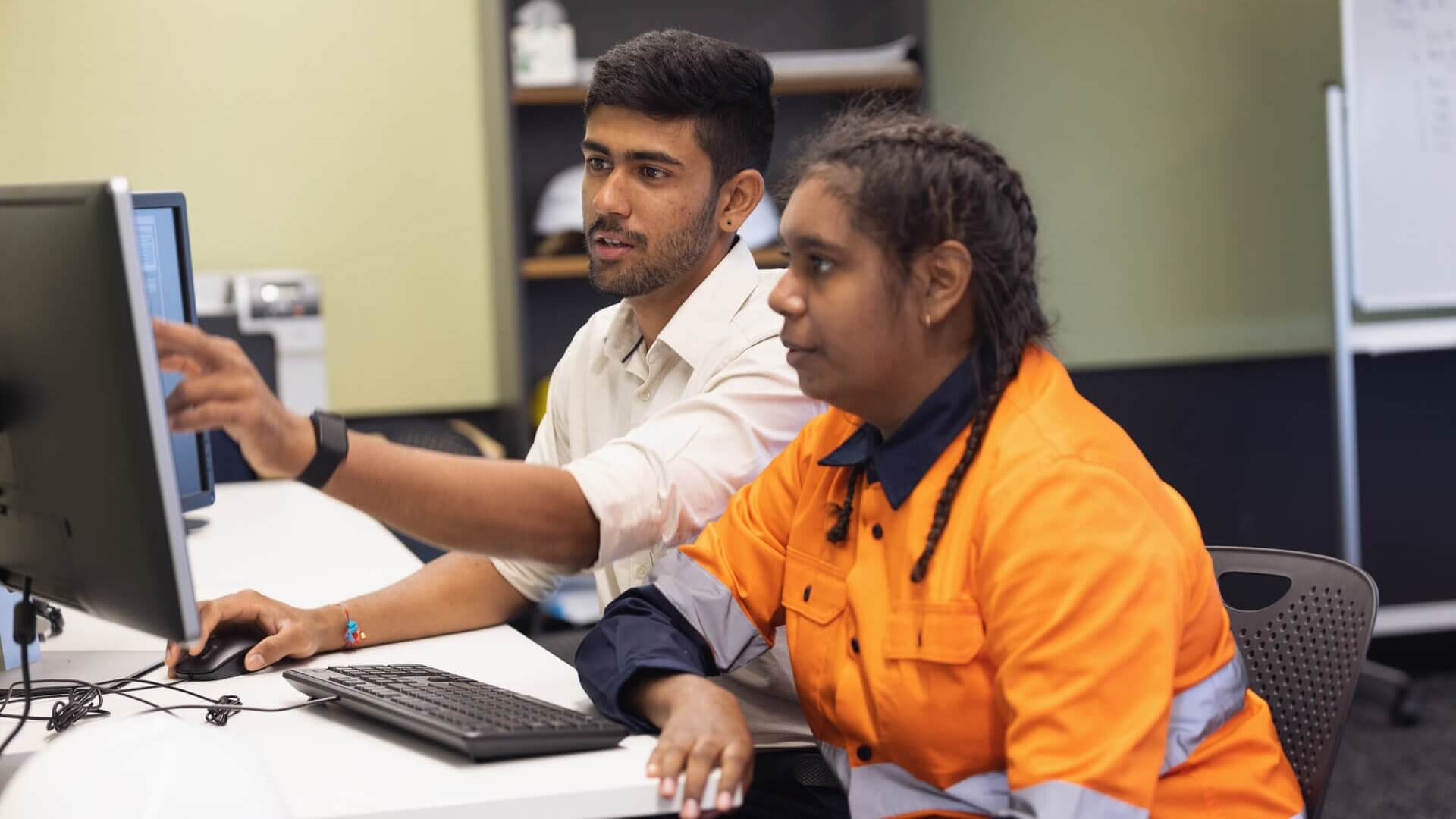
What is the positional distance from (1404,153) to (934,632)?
2.67 m

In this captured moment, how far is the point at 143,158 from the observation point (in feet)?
11.4

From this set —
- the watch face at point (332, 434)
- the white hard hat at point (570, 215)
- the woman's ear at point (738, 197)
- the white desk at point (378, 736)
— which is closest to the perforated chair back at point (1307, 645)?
the white desk at point (378, 736)

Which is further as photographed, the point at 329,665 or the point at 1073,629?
the point at 329,665

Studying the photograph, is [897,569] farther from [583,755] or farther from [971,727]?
[583,755]

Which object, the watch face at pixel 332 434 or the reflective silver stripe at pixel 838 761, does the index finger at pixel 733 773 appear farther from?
the watch face at pixel 332 434

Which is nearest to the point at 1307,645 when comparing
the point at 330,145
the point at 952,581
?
the point at 952,581

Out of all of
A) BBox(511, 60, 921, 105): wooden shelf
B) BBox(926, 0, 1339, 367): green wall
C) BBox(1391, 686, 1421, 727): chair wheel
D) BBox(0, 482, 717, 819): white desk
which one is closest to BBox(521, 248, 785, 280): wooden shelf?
BBox(511, 60, 921, 105): wooden shelf

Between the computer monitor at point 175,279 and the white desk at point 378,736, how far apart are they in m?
0.18

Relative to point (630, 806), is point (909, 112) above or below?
above

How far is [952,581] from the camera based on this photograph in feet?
3.77

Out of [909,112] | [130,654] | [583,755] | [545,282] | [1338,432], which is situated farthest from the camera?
[545,282]

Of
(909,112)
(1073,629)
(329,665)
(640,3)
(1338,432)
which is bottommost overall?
(1338,432)

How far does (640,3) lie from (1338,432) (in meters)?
2.03

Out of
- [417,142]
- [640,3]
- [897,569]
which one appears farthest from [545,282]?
[897,569]
